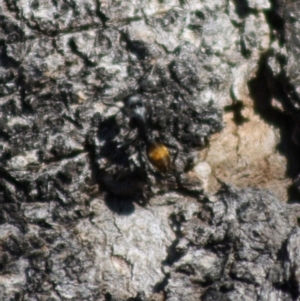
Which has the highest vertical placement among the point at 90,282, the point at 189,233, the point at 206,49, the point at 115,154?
the point at 206,49

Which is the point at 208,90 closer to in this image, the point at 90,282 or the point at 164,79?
the point at 164,79

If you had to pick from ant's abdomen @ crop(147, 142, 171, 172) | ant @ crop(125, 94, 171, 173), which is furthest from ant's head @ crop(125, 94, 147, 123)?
ant's abdomen @ crop(147, 142, 171, 172)

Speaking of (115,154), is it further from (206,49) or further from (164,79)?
(206,49)

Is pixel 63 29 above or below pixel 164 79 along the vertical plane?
above

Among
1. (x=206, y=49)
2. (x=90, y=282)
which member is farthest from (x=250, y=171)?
(x=90, y=282)

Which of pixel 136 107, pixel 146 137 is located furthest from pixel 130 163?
pixel 136 107

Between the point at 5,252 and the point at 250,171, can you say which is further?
the point at 250,171

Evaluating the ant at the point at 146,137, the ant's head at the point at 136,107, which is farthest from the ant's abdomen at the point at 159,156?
the ant's head at the point at 136,107

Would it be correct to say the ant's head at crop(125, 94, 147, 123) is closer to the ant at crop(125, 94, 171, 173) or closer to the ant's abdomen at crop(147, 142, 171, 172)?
the ant at crop(125, 94, 171, 173)
